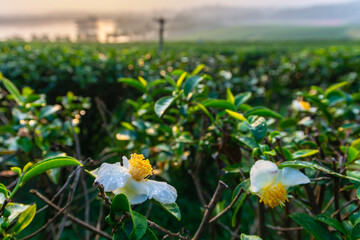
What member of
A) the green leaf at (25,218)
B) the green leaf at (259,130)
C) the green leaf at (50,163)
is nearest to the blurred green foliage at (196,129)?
the green leaf at (259,130)

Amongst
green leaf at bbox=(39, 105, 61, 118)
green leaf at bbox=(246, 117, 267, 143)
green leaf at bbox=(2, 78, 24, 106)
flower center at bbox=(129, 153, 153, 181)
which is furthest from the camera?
green leaf at bbox=(39, 105, 61, 118)

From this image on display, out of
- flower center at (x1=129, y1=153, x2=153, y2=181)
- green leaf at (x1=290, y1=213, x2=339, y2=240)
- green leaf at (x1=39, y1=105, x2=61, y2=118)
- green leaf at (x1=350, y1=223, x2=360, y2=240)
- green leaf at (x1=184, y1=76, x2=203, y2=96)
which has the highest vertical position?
green leaf at (x1=184, y1=76, x2=203, y2=96)

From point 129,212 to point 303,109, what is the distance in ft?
3.90

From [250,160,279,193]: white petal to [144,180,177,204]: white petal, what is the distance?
176 mm

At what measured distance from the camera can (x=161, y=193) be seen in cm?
63

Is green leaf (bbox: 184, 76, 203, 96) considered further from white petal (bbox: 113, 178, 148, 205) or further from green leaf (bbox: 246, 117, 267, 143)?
white petal (bbox: 113, 178, 148, 205)

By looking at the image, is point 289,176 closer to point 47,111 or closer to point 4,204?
point 4,204

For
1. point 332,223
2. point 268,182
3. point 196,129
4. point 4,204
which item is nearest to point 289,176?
point 268,182

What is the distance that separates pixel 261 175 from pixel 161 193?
8.8 inches

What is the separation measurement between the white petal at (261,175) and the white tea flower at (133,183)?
0.18 metres

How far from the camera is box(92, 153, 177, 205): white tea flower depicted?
0.60 m

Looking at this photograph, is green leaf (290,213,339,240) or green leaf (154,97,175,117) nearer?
green leaf (290,213,339,240)

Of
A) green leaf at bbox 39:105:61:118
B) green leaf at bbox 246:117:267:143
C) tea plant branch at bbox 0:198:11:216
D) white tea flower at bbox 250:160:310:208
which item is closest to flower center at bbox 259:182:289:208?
white tea flower at bbox 250:160:310:208

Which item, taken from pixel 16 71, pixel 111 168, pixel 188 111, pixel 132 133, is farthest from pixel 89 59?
pixel 111 168
